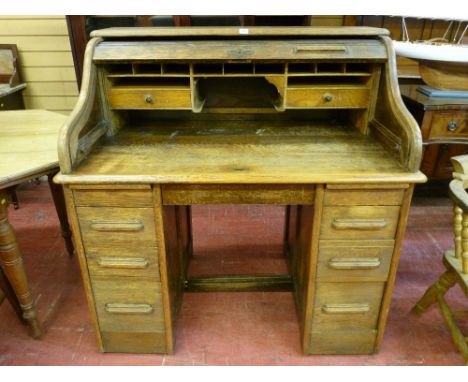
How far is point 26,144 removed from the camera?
69.7 inches

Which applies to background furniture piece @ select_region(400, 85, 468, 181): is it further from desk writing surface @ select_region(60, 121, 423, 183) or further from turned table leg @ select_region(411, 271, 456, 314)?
turned table leg @ select_region(411, 271, 456, 314)

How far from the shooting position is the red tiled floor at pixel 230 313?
179 cm

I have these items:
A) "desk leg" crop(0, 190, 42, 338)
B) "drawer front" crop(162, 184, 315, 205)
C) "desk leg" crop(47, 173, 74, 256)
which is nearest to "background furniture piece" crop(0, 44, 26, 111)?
"desk leg" crop(47, 173, 74, 256)

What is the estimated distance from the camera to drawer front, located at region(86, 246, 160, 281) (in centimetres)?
153

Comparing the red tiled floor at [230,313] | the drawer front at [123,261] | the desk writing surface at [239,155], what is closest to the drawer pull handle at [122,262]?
the drawer front at [123,261]

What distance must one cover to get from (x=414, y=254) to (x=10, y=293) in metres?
2.38

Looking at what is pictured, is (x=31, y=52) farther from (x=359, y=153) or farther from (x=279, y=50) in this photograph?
(x=359, y=153)

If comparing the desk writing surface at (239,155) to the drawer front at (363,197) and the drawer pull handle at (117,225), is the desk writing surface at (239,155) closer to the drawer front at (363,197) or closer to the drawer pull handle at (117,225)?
the drawer front at (363,197)

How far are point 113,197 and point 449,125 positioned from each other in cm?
213

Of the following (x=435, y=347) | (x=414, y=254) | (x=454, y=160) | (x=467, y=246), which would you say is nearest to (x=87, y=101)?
(x=454, y=160)

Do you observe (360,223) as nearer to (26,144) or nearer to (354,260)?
(354,260)

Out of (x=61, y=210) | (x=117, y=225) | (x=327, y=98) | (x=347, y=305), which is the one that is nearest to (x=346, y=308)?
(x=347, y=305)

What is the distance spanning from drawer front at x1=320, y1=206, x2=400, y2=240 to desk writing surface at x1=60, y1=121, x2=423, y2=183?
151 mm

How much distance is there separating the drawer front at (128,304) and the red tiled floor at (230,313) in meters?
0.19
